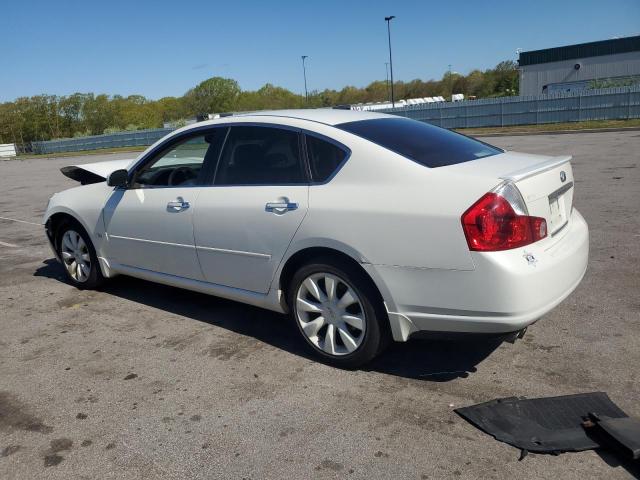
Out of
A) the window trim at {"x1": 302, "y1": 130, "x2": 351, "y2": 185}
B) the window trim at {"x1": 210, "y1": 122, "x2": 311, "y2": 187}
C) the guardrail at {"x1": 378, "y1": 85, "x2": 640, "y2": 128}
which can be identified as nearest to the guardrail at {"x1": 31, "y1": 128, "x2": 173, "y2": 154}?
the guardrail at {"x1": 378, "y1": 85, "x2": 640, "y2": 128}

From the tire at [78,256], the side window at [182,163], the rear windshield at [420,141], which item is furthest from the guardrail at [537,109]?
the rear windshield at [420,141]

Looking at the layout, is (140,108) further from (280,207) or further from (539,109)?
(280,207)

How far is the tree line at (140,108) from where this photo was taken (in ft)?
267

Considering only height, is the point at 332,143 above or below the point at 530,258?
above

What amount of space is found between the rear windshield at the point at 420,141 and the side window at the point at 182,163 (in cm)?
114

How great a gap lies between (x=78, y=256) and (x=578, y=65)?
55605 millimetres

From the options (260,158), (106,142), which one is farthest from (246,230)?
(106,142)

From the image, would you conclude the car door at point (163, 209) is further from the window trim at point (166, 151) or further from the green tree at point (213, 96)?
the green tree at point (213, 96)

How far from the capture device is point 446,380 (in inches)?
136

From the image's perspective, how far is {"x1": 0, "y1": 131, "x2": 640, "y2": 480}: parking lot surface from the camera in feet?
9.00

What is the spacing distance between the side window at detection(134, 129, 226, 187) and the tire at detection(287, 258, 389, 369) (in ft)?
4.19

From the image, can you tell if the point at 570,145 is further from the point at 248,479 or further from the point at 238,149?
the point at 248,479

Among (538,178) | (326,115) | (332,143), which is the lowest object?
(538,178)

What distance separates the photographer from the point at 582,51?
51969 mm
